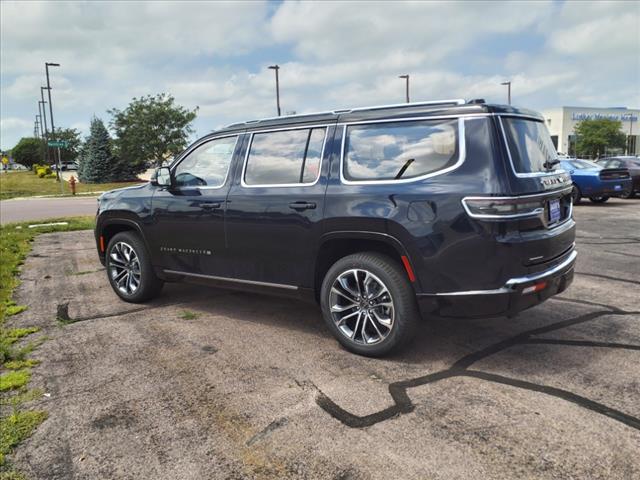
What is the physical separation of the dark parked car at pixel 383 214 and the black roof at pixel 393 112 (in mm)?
12

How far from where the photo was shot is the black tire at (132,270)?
5.68m

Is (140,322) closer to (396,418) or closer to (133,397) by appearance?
(133,397)

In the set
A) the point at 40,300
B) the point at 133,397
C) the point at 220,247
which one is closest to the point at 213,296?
the point at 220,247

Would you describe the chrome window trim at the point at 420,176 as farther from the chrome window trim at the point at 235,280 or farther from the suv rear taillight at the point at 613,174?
the suv rear taillight at the point at 613,174

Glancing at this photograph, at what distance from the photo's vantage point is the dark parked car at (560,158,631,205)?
16.1m

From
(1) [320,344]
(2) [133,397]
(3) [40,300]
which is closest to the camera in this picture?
(2) [133,397]

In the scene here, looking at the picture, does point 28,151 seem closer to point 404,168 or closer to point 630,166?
point 630,166

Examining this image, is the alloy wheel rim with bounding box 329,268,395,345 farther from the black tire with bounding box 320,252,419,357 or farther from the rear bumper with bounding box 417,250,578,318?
the rear bumper with bounding box 417,250,578,318

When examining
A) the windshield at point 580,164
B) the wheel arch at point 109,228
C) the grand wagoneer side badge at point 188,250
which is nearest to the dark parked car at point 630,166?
the windshield at point 580,164

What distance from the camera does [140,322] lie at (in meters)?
5.17

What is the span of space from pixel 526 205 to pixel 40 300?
5.36 metres

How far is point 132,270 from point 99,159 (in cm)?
4170

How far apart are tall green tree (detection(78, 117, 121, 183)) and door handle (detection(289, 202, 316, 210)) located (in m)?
43.5

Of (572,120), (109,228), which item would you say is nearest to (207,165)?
(109,228)
